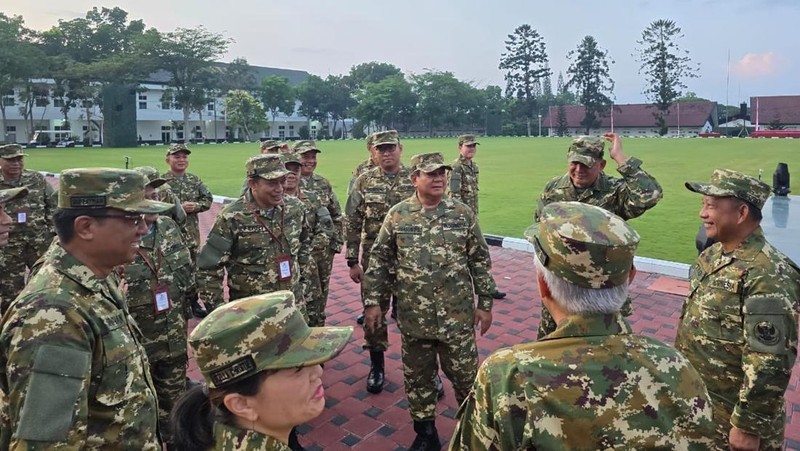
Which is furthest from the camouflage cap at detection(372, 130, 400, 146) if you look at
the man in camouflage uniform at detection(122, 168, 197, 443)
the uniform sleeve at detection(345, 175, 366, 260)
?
the man in camouflage uniform at detection(122, 168, 197, 443)

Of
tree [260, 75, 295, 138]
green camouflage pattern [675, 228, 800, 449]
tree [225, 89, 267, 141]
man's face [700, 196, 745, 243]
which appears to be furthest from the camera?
tree [260, 75, 295, 138]

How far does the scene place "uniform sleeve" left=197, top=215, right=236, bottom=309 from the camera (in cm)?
404

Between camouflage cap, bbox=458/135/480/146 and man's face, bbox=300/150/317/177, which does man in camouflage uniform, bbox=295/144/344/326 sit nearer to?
man's face, bbox=300/150/317/177

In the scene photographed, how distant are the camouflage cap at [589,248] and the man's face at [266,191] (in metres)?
2.78

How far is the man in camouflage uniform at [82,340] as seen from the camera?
5.80 feet

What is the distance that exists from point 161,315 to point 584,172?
3232 millimetres

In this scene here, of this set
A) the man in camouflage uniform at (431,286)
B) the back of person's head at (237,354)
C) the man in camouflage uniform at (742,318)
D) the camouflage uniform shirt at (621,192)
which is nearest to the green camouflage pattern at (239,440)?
the back of person's head at (237,354)

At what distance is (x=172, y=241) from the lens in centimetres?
377

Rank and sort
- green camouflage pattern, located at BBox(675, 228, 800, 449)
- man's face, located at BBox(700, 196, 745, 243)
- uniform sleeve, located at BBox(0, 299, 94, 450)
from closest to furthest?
1. uniform sleeve, located at BBox(0, 299, 94, 450)
2. green camouflage pattern, located at BBox(675, 228, 800, 449)
3. man's face, located at BBox(700, 196, 745, 243)

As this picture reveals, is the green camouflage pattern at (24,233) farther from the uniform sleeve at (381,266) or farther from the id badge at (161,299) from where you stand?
the uniform sleeve at (381,266)

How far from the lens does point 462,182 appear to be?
8117mm

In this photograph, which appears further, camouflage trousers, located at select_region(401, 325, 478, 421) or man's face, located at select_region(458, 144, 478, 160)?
man's face, located at select_region(458, 144, 478, 160)

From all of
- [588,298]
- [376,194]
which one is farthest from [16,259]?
[588,298]

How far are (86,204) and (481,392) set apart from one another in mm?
1688
